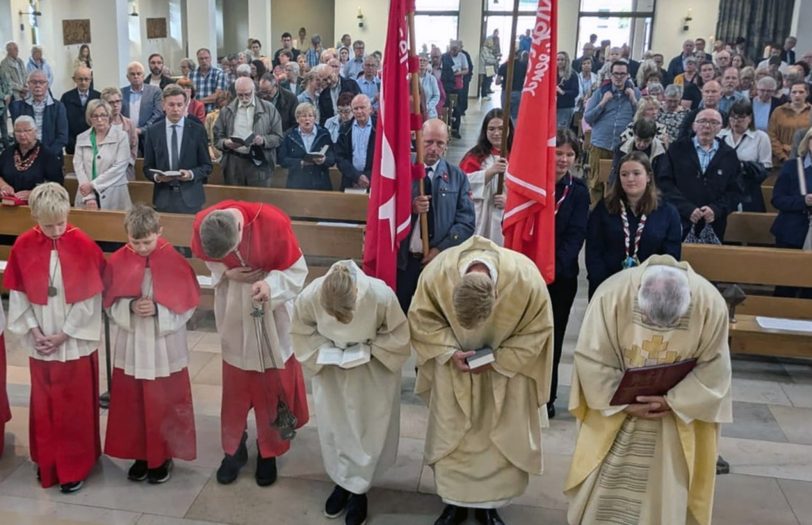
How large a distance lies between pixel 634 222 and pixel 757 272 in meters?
1.67

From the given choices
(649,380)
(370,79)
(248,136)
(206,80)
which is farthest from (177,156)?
(370,79)

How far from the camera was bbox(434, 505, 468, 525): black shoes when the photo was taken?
12.4 feet

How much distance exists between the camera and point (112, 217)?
6145 millimetres

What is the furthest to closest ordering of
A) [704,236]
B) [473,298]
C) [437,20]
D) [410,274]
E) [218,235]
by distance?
[437,20], [704,236], [410,274], [218,235], [473,298]

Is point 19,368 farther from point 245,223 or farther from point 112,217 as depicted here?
point 245,223

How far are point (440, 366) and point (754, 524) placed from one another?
1725 mm

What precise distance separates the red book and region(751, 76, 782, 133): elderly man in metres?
5.80

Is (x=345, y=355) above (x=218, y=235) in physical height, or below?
below

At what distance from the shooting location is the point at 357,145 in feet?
22.4

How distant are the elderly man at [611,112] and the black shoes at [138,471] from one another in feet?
18.3

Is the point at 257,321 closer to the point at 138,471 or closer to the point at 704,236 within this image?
the point at 138,471

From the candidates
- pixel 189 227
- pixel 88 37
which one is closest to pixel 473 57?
pixel 88 37

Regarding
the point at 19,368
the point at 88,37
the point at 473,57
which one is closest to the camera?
the point at 19,368

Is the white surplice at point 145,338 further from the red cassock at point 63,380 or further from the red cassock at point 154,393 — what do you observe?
the red cassock at point 63,380
